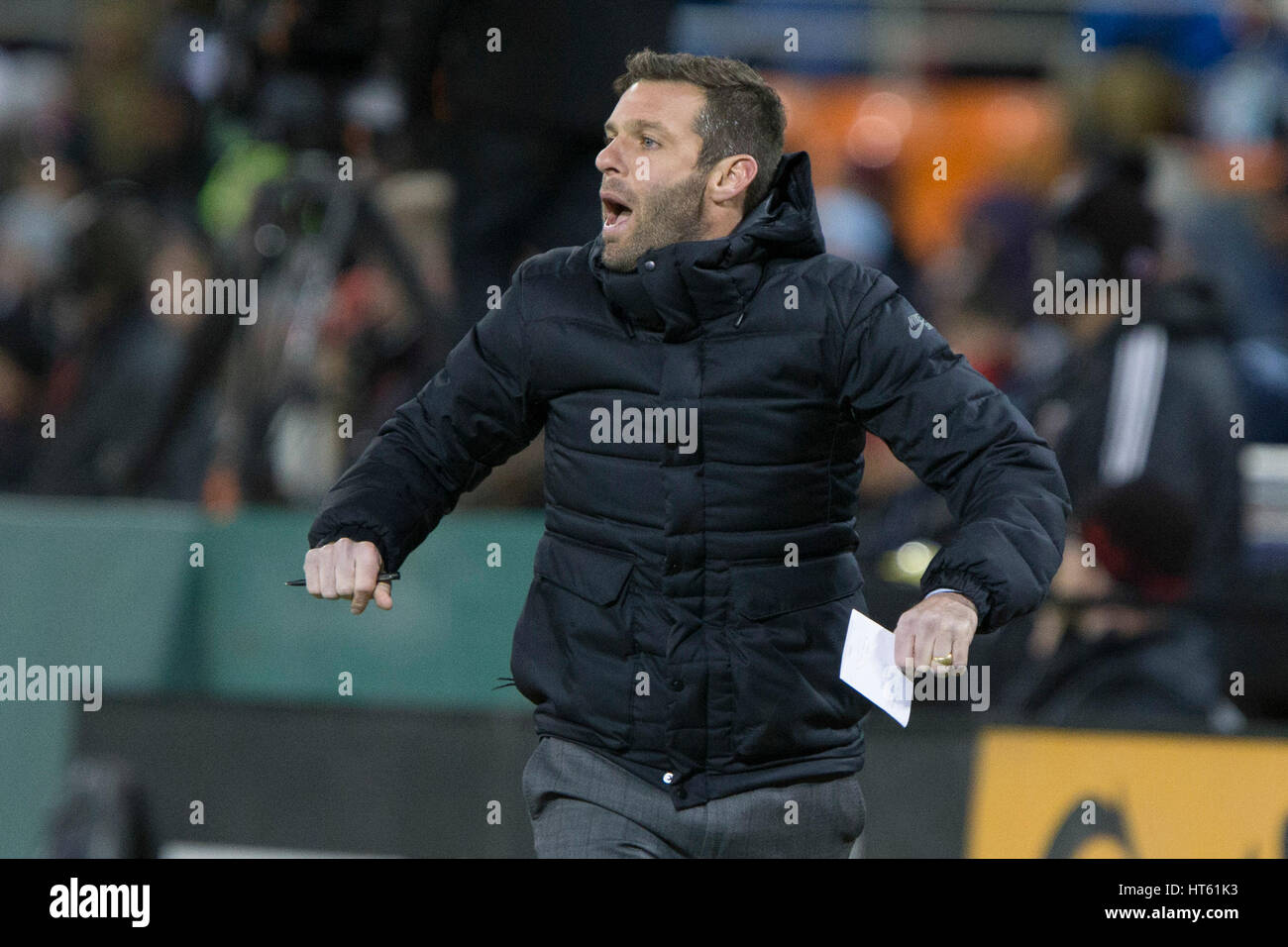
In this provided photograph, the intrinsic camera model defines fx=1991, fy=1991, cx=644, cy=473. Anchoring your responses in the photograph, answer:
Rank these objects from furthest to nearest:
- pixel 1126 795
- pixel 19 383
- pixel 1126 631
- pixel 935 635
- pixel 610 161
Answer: pixel 19 383 < pixel 1126 631 < pixel 1126 795 < pixel 610 161 < pixel 935 635

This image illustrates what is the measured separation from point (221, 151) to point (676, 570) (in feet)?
19.4

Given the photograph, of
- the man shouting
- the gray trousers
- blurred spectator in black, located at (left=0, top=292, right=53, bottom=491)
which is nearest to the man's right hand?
the man shouting

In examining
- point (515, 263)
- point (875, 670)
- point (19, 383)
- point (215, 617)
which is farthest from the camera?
point (19, 383)

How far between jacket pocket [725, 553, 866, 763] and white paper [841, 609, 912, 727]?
134 mm

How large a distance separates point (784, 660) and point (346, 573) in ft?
2.52

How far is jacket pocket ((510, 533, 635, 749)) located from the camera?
3447 mm

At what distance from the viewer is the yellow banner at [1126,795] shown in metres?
5.23

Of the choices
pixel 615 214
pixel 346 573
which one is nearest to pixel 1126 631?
pixel 615 214

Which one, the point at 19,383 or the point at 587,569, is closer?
the point at 587,569

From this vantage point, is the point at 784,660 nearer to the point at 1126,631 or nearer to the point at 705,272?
the point at 705,272

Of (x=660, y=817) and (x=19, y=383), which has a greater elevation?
(x=19, y=383)

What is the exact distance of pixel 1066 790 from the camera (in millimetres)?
5398

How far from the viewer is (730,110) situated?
3.59 meters

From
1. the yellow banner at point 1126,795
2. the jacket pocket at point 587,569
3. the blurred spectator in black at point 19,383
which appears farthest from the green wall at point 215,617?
the jacket pocket at point 587,569
